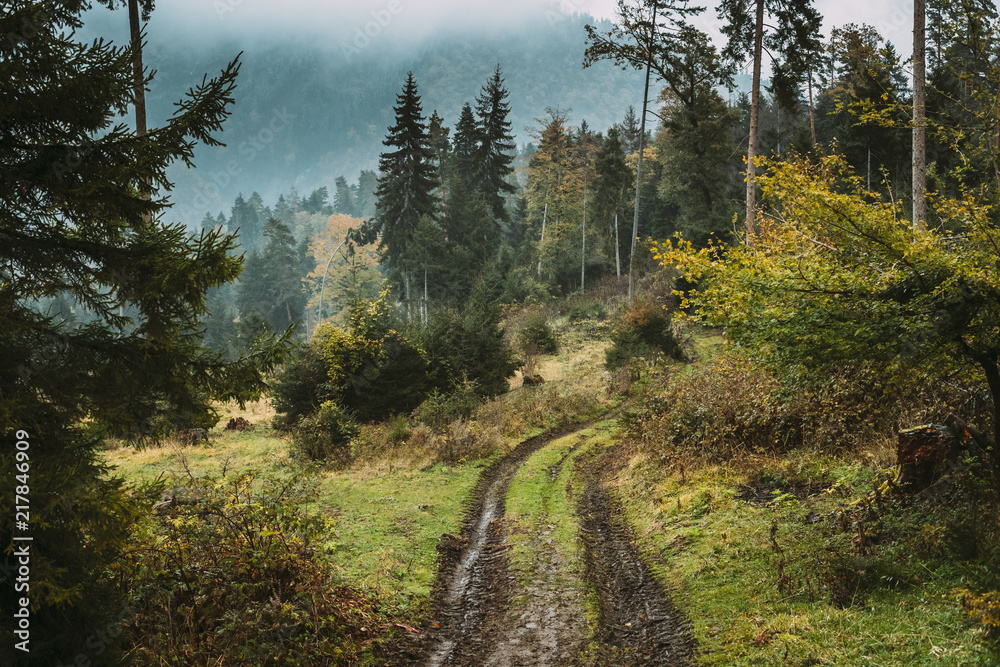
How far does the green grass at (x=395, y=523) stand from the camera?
7773 millimetres

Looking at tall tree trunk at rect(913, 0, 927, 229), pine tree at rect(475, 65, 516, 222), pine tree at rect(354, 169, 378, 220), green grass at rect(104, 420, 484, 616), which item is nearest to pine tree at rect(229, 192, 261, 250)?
pine tree at rect(354, 169, 378, 220)

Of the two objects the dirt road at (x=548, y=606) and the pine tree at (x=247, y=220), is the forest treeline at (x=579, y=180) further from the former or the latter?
the pine tree at (x=247, y=220)

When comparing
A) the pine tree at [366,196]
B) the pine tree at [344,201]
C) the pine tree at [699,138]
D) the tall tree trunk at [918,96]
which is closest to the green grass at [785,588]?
the tall tree trunk at [918,96]

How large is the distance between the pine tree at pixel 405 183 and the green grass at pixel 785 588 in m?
34.1

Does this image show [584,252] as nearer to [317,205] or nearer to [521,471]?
[521,471]

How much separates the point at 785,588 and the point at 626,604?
6.68 feet

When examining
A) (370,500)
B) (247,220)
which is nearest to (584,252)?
(370,500)

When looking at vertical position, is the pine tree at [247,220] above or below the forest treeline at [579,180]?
above

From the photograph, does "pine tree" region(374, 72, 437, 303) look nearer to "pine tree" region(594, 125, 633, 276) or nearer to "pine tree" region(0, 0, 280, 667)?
"pine tree" region(594, 125, 633, 276)

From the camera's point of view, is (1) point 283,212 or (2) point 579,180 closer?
(2) point 579,180

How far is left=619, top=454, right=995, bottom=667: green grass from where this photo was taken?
183 inches

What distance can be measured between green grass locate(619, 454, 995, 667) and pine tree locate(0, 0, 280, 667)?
5910mm

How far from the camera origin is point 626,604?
7.16 metres

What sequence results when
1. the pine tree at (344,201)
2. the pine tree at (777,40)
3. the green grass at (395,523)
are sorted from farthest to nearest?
the pine tree at (344,201) < the pine tree at (777,40) < the green grass at (395,523)
